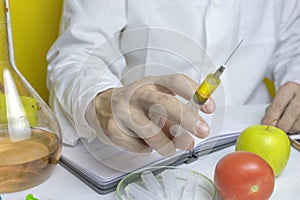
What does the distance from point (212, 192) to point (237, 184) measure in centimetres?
3

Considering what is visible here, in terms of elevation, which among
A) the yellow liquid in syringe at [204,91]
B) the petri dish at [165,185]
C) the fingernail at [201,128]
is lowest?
the petri dish at [165,185]

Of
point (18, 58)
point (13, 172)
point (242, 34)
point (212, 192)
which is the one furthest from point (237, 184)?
point (18, 58)

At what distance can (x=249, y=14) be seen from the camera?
1.14 meters

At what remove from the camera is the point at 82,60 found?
3.06ft

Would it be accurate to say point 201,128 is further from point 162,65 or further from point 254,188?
point 162,65

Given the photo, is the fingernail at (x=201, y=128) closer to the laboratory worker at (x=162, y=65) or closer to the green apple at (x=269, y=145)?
the laboratory worker at (x=162, y=65)

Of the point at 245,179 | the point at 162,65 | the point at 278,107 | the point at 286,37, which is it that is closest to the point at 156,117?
the point at 245,179

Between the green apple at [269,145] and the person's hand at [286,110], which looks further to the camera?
the person's hand at [286,110]

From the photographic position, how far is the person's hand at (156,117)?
23.7 inches

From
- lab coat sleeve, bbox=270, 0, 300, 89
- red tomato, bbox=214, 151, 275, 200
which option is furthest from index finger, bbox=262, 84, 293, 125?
red tomato, bbox=214, 151, 275, 200

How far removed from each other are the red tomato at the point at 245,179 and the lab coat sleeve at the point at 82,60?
22 cm

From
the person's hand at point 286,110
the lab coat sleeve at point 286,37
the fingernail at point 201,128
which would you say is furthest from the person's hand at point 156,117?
the lab coat sleeve at point 286,37

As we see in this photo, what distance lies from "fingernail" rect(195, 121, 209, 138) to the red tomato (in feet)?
0.25

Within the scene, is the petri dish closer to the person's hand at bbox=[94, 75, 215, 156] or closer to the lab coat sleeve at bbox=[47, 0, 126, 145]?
the person's hand at bbox=[94, 75, 215, 156]
